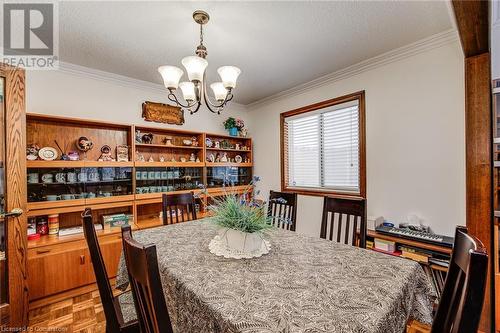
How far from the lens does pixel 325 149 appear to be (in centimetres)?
314

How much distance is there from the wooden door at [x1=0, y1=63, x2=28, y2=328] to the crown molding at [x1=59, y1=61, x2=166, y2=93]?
0.77 m

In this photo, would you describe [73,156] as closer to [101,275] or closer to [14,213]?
[14,213]

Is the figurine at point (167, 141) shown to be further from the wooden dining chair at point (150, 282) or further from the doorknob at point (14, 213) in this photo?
the wooden dining chair at point (150, 282)

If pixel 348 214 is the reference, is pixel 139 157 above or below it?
above

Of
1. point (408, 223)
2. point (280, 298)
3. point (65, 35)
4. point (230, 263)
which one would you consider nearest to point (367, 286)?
point (280, 298)

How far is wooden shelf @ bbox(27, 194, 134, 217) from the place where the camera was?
221cm

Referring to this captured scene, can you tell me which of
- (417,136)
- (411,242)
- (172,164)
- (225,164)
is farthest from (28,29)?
(411,242)

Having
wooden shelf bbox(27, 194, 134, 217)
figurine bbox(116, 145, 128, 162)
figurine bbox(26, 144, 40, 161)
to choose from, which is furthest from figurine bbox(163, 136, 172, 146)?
figurine bbox(26, 144, 40, 161)

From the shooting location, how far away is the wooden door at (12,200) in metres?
1.82

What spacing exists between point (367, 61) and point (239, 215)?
2.31 meters

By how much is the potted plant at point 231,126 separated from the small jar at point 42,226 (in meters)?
2.58

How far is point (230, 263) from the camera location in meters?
1.22

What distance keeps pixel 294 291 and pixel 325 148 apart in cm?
247

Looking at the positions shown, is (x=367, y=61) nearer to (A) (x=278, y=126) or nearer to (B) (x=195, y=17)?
(A) (x=278, y=126)
